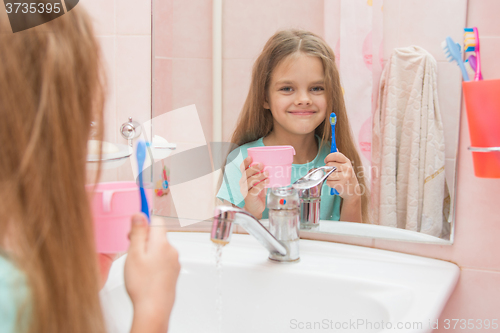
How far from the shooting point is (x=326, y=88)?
823mm

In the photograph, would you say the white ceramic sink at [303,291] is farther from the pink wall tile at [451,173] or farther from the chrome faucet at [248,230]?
the pink wall tile at [451,173]

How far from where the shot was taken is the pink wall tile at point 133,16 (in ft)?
3.14

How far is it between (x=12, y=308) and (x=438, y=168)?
68cm

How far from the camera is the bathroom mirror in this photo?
0.75 meters

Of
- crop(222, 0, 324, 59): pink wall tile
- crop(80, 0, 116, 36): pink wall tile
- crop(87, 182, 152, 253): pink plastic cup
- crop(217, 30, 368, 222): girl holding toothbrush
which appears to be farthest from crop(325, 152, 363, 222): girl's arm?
crop(80, 0, 116, 36): pink wall tile

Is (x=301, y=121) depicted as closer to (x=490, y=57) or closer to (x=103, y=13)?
(x=490, y=57)

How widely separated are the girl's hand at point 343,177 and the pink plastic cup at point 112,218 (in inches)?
17.8

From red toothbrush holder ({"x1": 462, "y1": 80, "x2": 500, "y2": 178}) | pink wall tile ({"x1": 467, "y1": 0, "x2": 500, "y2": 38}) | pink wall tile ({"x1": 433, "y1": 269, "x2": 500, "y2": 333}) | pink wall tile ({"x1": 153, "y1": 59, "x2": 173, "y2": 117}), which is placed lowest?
pink wall tile ({"x1": 433, "y1": 269, "x2": 500, "y2": 333})

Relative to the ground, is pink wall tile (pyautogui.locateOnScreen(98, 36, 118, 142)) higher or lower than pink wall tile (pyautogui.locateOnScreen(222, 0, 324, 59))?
lower

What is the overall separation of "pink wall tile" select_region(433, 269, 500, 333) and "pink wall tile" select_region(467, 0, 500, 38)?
41cm

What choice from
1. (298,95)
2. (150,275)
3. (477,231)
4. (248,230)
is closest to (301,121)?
(298,95)

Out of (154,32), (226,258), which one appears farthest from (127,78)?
(226,258)

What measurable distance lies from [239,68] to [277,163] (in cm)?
23

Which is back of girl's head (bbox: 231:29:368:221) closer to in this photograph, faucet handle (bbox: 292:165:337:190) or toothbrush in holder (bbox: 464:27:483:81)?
faucet handle (bbox: 292:165:337:190)
